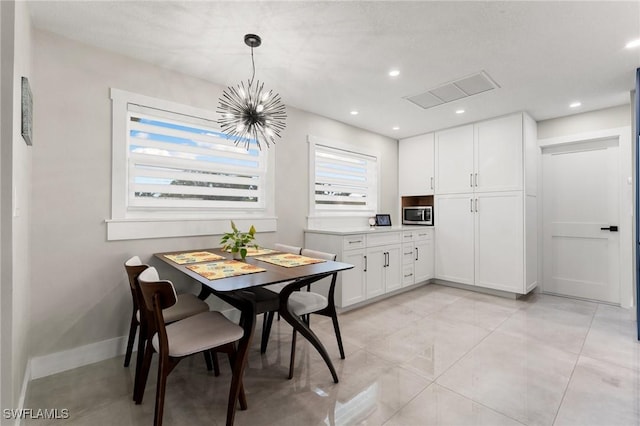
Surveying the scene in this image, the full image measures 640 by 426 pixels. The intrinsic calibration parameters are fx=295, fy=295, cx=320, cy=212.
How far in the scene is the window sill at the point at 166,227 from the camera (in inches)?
96.4

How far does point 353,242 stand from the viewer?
11.4ft

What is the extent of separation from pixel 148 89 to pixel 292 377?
2695mm

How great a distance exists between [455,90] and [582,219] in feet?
8.69

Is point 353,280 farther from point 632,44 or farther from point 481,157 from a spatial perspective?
point 632,44

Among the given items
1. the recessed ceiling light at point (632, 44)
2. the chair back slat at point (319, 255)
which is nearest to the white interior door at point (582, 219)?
the recessed ceiling light at point (632, 44)

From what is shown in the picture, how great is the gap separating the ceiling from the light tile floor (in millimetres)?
2505

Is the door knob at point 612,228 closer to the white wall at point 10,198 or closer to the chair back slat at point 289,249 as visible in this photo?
the chair back slat at point 289,249

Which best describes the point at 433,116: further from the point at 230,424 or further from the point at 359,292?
the point at 230,424

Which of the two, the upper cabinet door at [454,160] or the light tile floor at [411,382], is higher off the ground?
the upper cabinet door at [454,160]

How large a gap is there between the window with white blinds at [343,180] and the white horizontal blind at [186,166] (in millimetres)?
950

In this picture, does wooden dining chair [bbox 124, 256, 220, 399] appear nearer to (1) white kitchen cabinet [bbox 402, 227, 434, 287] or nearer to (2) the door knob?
(1) white kitchen cabinet [bbox 402, 227, 434, 287]

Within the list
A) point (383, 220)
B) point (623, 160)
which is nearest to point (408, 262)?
point (383, 220)

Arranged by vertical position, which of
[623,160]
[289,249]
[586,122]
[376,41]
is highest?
[376,41]

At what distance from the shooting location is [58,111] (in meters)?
2.23
